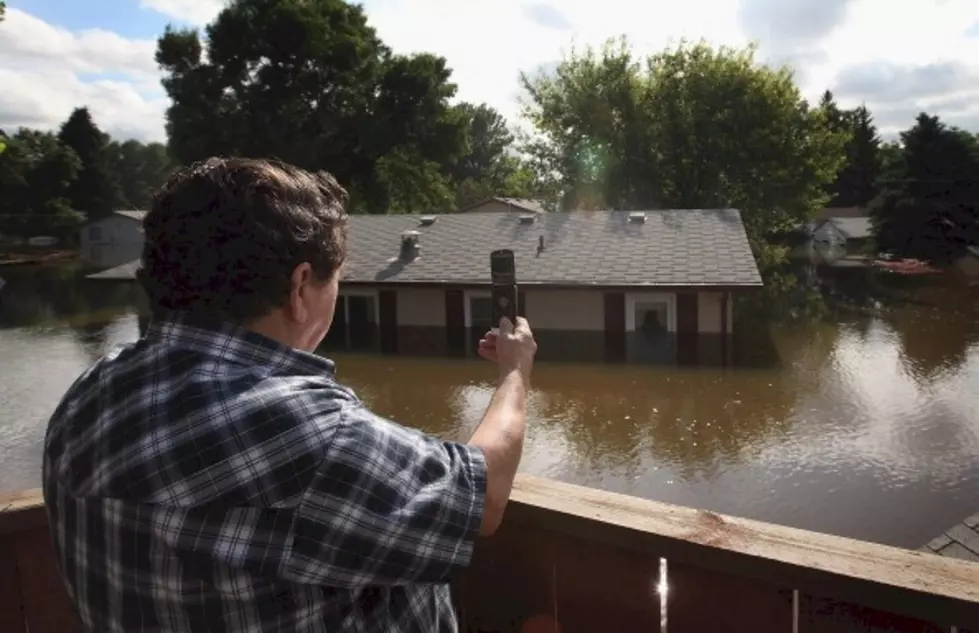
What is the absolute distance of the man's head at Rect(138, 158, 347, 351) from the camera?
1193 millimetres

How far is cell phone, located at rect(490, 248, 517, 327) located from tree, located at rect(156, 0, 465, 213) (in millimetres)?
33115

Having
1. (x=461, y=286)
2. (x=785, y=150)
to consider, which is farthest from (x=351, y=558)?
(x=785, y=150)

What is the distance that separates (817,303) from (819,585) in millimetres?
28574

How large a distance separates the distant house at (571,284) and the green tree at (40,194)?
140ft

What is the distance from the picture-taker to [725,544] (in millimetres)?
1437

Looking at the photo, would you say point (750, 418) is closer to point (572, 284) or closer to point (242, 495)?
point (572, 284)

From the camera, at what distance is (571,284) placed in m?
18.2

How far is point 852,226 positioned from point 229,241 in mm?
63782

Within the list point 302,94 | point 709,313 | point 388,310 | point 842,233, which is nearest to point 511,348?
point 709,313

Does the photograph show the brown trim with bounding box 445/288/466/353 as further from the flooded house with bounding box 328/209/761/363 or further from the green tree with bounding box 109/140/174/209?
the green tree with bounding box 109/140/174/209

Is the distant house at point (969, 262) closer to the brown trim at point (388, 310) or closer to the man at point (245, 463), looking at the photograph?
the brown trim at point (388, 310)

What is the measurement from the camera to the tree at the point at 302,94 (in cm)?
3391

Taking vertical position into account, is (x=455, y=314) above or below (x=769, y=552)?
below

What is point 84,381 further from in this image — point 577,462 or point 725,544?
point 577,462
